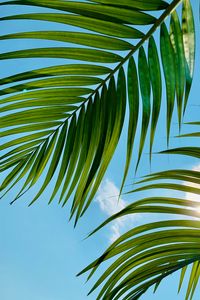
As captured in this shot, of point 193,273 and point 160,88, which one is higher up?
point 160,88

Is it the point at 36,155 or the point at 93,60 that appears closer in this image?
the point at 93,60

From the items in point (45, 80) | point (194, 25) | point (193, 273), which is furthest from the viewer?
point (193, 273)

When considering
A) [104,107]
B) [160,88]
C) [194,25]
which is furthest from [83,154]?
[194,25]

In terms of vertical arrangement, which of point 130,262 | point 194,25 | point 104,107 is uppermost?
point 194,25

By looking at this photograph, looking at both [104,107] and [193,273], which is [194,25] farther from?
[193,273]

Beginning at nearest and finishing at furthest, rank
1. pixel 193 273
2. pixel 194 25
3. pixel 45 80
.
A: pixel 194 25
pixel 45 80
pixel 193 273

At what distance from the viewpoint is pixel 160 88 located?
90cm

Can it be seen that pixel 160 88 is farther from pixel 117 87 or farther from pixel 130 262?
pixel 130 262

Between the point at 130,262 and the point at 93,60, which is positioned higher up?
the point at 93,60

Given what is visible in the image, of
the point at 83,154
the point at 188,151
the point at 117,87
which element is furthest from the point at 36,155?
the point at 188,151

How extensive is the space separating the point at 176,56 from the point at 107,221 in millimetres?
348

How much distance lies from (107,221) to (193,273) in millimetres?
338

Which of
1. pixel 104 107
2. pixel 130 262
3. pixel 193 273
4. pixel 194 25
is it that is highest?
pixel 194 25

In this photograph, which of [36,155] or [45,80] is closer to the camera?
[45,80]
